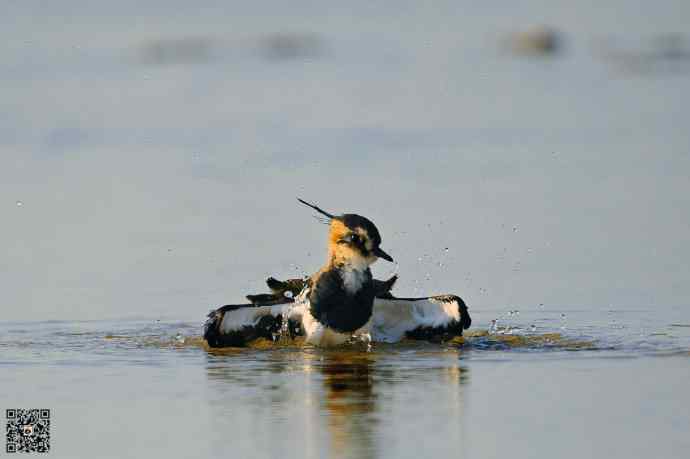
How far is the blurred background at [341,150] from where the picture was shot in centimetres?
1586

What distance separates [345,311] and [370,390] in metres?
1.90

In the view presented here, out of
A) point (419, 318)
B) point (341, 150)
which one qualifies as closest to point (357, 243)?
point (419, 318)

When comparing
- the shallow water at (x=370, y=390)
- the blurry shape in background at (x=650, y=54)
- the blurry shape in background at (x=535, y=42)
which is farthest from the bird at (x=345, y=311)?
the blurry shape in background at (x=535, y=42)

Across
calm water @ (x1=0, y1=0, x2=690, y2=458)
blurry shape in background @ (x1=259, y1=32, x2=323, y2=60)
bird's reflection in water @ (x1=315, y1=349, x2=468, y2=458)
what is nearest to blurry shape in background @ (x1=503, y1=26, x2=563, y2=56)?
calm water @ (x1=0, y1=0, x2=690, y2=458)

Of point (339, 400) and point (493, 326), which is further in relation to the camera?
point (493, 326)

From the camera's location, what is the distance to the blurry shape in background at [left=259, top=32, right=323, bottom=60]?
29625 mm

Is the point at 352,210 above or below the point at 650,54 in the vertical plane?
below

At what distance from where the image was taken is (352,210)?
695 inches

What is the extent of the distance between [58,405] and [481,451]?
8.33ft

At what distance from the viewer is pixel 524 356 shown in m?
12.6

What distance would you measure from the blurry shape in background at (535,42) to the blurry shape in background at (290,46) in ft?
9.01

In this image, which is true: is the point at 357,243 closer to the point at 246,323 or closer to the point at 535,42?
the point at 246,323
